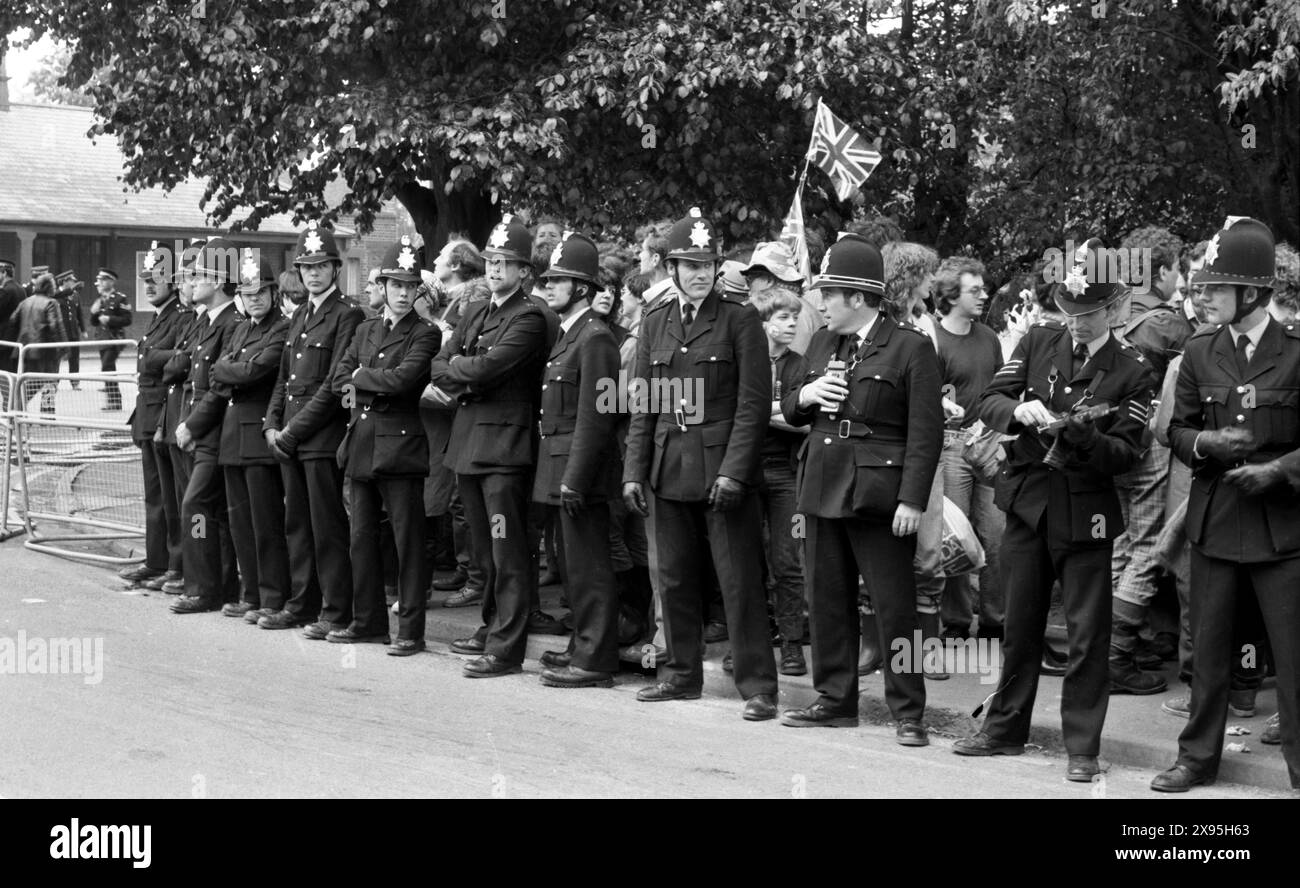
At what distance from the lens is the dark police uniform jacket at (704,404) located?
26.3 ft

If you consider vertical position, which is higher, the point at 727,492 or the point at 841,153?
the point at 841,153

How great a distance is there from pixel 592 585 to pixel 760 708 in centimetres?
128

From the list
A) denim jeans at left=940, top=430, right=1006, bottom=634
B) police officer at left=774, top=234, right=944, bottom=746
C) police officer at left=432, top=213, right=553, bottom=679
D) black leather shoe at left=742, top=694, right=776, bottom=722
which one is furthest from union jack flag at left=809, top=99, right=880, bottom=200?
black leather shoe at left=742, top=694, right=776, bottom=722

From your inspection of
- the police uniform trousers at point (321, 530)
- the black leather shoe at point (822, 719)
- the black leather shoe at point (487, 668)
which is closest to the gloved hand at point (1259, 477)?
the black leather shoe at point (822, 719)

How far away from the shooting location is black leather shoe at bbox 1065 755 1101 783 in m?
6.82

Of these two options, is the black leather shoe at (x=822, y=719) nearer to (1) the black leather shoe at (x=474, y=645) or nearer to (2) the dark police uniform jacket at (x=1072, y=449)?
(2) the dark police uniform jacket at (x=1072, y=449)

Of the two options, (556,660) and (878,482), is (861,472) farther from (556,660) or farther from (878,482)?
(556,660)

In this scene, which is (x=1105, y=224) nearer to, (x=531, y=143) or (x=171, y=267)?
(x=531, y=143)

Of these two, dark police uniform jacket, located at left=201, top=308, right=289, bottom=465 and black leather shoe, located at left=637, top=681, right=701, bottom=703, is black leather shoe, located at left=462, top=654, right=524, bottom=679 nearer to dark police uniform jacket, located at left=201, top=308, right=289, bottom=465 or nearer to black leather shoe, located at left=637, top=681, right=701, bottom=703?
black leather shoe, located at left=637, top=681, right=701, bottom=703

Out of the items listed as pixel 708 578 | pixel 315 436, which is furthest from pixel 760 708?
pixel 315 436

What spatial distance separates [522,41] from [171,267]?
19.4 feet

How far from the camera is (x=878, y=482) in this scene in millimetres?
7461

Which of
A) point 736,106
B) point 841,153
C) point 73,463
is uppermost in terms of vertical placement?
point 736,106

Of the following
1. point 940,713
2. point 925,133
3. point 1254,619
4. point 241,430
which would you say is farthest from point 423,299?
point 925,133
